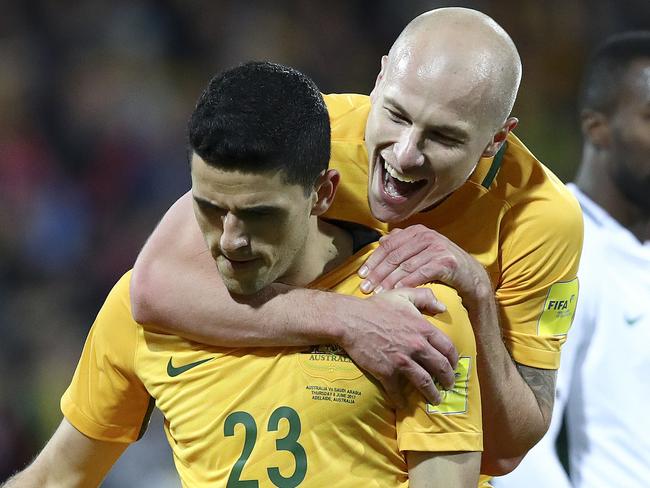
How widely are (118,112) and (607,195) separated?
2970 mm

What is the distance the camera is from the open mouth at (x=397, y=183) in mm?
2752

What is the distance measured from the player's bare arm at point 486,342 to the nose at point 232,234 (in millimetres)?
348

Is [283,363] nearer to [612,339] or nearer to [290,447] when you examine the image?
[290,447]

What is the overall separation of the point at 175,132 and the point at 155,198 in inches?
18.9

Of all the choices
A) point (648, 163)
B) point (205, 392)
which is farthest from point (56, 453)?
point (648, 163)

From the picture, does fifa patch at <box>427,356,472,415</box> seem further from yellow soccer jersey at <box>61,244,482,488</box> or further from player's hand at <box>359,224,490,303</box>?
player's hand at <box>359,224,490,303</box>

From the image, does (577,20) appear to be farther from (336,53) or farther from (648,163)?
(648,163)

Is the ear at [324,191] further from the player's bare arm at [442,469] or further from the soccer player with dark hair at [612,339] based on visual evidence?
the soccer player with dark hair at [612,339]

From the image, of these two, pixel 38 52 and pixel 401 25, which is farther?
pixel 401 25

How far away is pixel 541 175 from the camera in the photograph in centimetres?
311

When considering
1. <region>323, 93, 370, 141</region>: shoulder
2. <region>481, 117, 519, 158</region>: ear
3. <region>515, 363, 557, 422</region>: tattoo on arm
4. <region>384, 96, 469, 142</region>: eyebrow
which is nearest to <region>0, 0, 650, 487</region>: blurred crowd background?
<region>515, 363, 557, 422</region>: tattoo on arm

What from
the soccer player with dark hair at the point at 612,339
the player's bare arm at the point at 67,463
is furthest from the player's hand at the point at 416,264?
the soccer player with dark hair at the point at 612,339

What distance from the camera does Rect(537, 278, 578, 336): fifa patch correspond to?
312 cm

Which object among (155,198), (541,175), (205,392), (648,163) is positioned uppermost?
(541,175)
